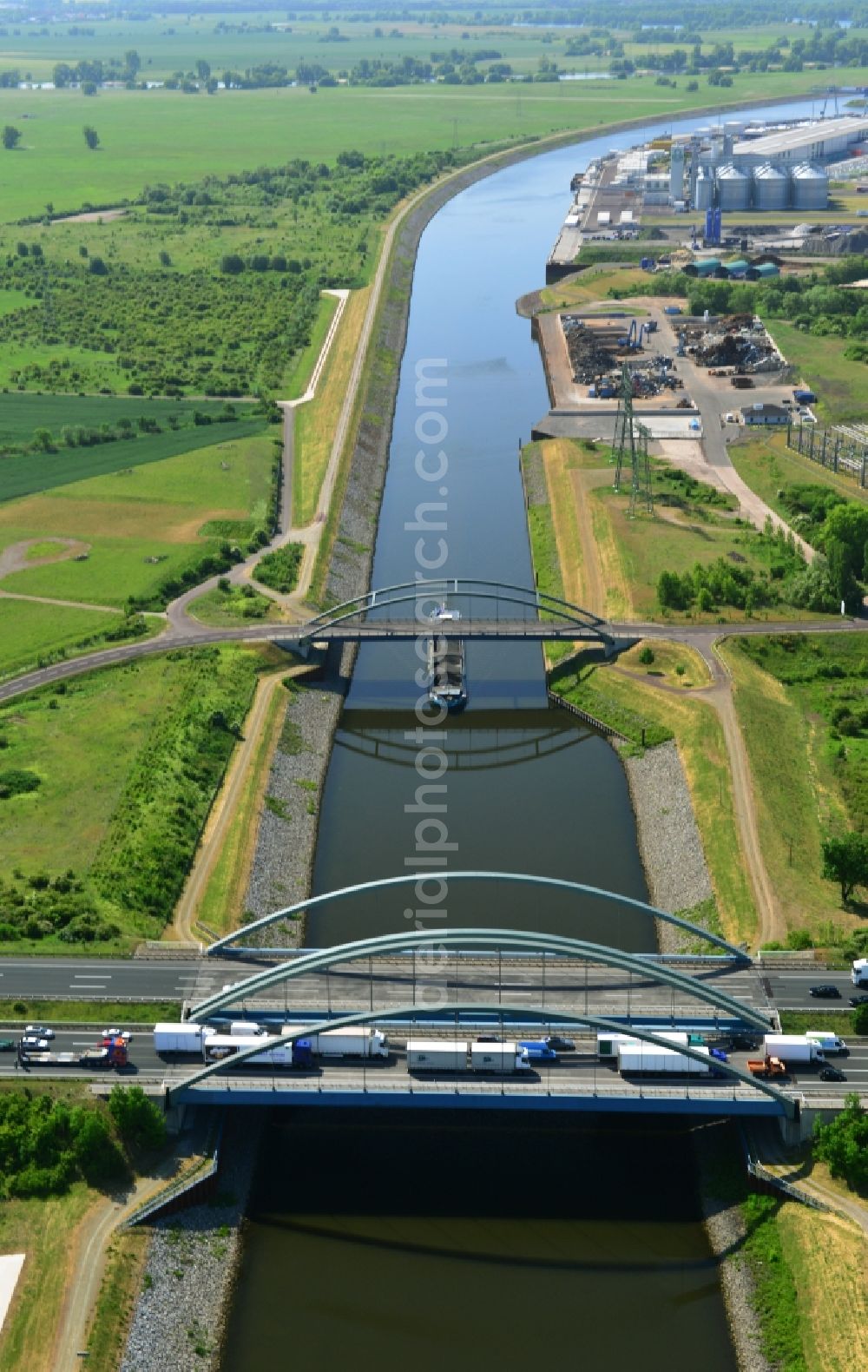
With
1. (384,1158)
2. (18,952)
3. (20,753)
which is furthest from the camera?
(20,753)

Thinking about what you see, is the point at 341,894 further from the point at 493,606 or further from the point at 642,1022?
the point at 493,606

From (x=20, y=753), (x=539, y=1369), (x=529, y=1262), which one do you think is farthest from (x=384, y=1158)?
(x=20, y=753)

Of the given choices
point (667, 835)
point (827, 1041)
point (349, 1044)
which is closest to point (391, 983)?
point (349, 1044)

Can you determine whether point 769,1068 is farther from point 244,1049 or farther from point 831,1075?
point 244,1049

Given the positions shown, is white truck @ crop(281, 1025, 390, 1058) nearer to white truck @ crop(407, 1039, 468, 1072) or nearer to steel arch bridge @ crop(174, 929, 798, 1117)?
steel arch bridge @ crop(174, 929, 798, 1117)

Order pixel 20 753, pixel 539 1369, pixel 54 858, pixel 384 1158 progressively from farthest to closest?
pixel 20 753 < pixel 54 858 < pixel 384 1158 < pixel 539 1369

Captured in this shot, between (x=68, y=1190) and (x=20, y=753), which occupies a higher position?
(x=20, y=753)
